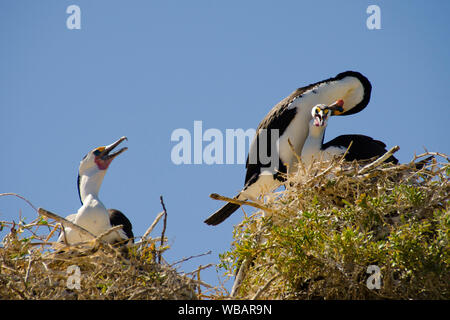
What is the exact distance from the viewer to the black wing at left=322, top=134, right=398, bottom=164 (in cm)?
785

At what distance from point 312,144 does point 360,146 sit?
497 mm

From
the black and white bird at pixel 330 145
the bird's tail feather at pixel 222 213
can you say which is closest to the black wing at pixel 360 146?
the black and white bird at pixel 330 145

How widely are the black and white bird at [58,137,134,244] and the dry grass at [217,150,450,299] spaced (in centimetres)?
136

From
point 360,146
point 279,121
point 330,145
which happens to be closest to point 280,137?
point 279,121

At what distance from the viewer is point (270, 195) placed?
6973 millimetres

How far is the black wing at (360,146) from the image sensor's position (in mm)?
7851

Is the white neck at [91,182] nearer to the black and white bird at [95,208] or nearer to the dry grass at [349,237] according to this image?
the black and white bird at [95,208]

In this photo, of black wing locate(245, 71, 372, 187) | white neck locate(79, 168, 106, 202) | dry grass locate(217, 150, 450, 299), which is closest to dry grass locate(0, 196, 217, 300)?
dry grass locate(217, 150, 450, 299)

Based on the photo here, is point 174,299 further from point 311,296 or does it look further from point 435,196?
point 435,196

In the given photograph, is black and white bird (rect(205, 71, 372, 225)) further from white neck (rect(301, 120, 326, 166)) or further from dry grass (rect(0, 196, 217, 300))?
dry grass (rect(0, 196, 217, 300))

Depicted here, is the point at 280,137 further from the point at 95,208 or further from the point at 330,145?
the point at 95,208

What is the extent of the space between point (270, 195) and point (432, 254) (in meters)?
1.70

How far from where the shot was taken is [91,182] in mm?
8117
